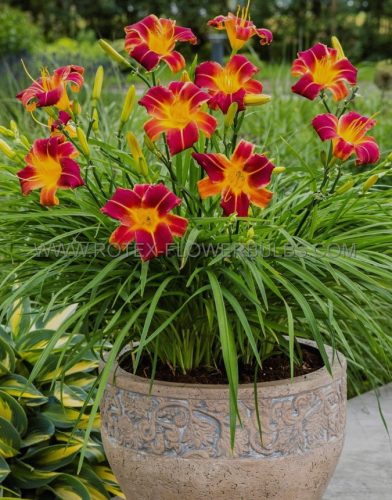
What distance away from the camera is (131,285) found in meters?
1.60

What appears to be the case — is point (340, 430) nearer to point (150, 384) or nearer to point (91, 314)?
point (150, 384)

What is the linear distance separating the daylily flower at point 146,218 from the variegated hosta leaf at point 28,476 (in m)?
0.88

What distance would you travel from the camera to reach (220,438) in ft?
5.13

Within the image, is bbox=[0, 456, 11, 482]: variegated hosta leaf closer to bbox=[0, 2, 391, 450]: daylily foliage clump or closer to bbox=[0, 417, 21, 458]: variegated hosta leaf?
bbox=[0, 417, 21, 458]: variegated hosta leaf

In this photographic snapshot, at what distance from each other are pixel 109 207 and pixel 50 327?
101 cm

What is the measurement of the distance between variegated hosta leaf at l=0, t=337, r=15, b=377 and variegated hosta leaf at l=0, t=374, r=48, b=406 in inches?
0.8

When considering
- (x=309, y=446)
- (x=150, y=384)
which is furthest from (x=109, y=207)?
(x=309, y=446)

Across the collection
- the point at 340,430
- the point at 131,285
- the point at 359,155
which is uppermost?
the point at 359,155

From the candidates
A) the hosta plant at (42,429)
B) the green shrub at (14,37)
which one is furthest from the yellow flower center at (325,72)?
the green shrub at (14,37)

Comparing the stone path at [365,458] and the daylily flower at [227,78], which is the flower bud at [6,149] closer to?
the daylily flower at [227,78]

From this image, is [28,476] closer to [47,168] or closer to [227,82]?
[47,168]

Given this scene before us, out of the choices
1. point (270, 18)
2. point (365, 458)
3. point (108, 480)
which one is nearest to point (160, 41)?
point (108, 480)

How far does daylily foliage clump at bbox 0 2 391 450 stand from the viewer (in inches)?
57.4

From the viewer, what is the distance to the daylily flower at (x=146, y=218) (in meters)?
1.44
